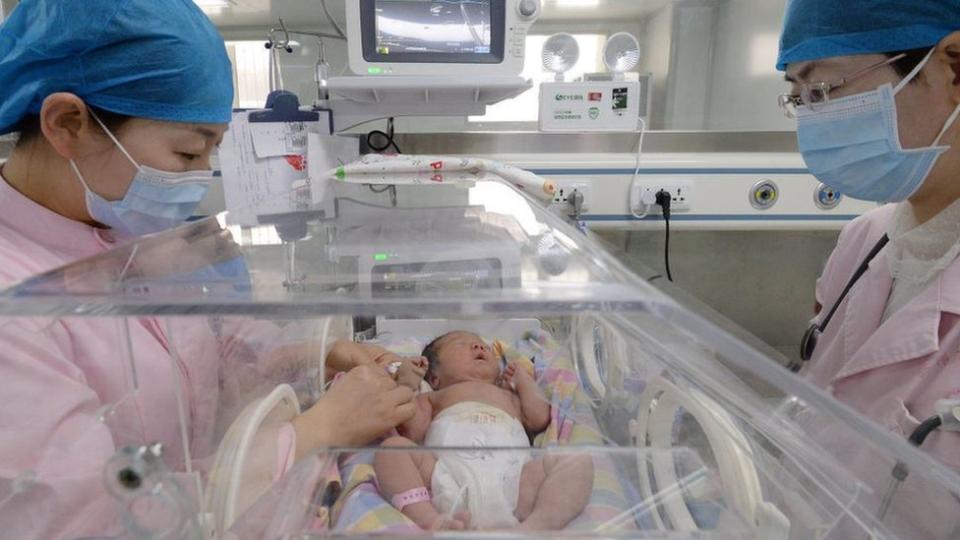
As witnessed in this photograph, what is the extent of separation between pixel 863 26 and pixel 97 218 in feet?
4.29

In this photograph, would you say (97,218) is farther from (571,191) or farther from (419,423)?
(571,191)

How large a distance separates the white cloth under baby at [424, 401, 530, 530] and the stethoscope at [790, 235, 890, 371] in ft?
2.00

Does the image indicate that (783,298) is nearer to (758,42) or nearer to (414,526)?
(758,42)

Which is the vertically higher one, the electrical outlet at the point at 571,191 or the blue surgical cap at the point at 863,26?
the blue surgical cap at the point at 863,26

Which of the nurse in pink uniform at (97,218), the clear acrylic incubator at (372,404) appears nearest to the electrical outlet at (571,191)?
the clear acrylic incubator at (372,404)

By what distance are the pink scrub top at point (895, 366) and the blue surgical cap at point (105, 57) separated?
1.03m

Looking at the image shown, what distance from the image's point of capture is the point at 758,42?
7.62 ft

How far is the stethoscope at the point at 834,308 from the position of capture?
1112 millimetres

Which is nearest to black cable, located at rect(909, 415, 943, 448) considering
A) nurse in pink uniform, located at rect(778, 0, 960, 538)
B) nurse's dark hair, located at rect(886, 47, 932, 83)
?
nurse in pink uniform, located at rect(778, 0, 960, 538)

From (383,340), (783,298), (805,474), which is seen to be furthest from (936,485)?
(783,298)

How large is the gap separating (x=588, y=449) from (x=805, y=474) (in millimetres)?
449

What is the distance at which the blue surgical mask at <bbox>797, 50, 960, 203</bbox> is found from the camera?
0.91m

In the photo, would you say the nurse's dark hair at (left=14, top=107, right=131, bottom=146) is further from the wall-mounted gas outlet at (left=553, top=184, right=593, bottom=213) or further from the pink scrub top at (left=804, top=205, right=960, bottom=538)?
the wall-mounted gas outlet at (left=553, top=184, right=593, bottom=213)

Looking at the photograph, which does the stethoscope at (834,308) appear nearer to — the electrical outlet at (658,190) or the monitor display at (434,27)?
the electrical outlet at (658,190)
